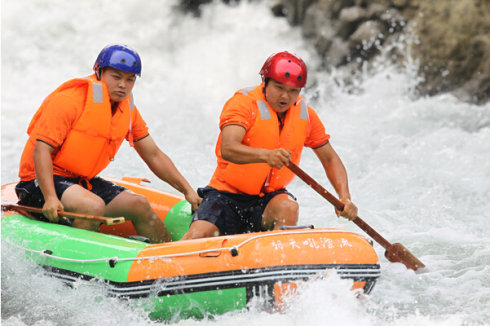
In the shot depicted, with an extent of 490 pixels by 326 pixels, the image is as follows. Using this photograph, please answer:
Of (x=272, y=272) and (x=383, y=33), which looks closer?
(x=272, y=272)

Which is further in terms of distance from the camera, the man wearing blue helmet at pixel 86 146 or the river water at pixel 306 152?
the man wearing blue helmet at pixel 86 146

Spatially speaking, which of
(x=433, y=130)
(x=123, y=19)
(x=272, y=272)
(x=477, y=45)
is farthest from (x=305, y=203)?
(x=123, y=19)

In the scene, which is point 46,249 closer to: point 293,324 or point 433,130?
point 293,324

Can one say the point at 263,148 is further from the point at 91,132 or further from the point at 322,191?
the point at 91,132

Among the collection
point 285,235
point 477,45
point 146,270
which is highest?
point 477,45

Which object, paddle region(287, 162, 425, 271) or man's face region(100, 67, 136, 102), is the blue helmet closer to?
man's face region(100, 67, 136, 102)

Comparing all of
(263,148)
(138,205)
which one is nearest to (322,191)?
(263,148)

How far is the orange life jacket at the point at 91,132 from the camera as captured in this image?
431 centimetres

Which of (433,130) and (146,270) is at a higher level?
(433,130)

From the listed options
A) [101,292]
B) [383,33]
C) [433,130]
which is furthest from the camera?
[383,33]

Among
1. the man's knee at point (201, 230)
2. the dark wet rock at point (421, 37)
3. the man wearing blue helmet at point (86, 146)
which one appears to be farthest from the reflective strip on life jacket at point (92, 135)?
the dark wet rock at point (421, 37)

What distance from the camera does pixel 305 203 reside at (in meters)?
6.75

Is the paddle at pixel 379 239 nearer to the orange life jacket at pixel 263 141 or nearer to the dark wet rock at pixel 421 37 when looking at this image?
the orange life jacket at pixel 263 141

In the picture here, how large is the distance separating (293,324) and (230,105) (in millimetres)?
1364
